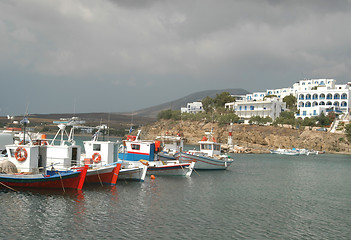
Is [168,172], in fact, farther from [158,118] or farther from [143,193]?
[158,118]

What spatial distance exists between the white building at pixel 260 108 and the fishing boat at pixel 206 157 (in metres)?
76.0

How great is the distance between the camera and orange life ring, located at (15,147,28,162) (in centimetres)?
2886

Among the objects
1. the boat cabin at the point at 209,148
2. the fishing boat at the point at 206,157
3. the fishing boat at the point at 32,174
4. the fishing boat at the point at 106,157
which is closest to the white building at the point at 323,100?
the boat cabin at the point at 209,148

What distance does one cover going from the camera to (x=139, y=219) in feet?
71.2

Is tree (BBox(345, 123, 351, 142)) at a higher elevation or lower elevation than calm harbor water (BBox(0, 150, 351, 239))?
higher

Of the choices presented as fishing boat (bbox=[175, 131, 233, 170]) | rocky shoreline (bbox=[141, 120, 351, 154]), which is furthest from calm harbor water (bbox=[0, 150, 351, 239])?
rocky shoreline (bbox=[141, 120, 351, 154])

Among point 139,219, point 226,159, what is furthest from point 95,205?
point 226,159

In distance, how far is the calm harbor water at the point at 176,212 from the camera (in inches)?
766

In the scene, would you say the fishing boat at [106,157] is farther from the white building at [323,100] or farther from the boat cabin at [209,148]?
the white building at [323,100]

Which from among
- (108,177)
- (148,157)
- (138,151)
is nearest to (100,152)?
(108,177)

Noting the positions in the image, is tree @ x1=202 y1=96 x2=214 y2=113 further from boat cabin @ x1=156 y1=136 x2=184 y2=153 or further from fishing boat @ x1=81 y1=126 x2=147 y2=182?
fishing boat @ x1=81 y1=126 x2=147 y2=182

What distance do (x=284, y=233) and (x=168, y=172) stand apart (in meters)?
20.7

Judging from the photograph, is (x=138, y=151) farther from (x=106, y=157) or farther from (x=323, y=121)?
(x=323, y=121)

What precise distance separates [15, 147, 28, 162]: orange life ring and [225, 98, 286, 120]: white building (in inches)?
4084
